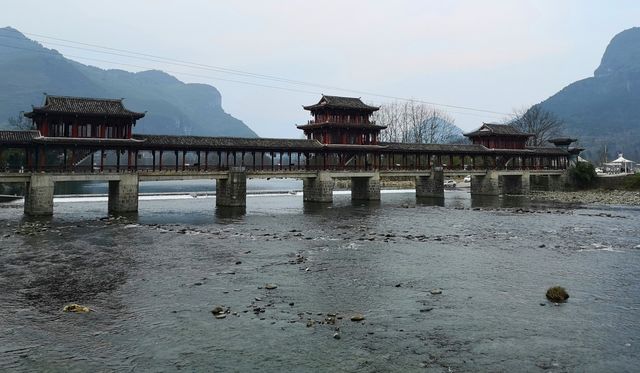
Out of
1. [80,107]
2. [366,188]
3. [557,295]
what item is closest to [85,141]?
[80,107]

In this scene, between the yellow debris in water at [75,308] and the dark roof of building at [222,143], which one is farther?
the dark roof of building at [222,143]

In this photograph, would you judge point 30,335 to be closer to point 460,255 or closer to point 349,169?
point 460,255

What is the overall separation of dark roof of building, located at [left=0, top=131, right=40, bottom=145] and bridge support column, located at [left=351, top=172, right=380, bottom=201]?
43096 millimetres

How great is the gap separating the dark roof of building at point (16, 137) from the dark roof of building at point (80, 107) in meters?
2.30

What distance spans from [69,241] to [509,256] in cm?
2838

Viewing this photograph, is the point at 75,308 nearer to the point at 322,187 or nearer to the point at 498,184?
the point at 322,187

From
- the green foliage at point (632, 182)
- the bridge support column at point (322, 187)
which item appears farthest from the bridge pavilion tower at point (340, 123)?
the green foliage at point (632, 182)

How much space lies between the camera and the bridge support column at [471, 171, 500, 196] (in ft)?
260

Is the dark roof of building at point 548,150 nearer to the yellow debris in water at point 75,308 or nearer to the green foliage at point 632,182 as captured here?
the green foliage at point 632,182

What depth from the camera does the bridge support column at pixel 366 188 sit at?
67.9 meters

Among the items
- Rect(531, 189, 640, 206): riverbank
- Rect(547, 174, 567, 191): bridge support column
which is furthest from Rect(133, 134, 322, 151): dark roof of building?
Rect(547, 174, 567, 191): bridge support column

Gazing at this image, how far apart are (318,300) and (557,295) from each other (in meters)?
9.31

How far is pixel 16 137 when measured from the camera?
44.0 m

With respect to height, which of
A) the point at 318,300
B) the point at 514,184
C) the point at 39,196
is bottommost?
the point at 318,300
